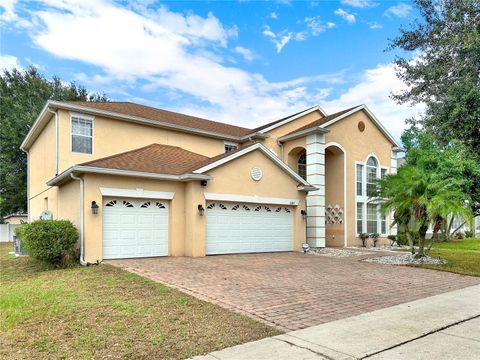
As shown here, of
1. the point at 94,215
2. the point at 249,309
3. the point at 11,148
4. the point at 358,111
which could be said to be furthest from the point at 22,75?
the point at 249,309

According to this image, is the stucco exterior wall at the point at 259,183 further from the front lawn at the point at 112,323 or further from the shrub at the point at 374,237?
the front lawn at the point at 112,323

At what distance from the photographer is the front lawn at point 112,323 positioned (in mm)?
4758

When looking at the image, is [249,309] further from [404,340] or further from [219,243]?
[219,243]

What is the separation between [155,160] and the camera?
48.9 ft

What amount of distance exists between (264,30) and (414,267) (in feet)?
33.9

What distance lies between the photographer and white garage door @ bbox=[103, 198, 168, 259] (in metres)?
12.6

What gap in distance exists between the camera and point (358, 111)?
20844 mm

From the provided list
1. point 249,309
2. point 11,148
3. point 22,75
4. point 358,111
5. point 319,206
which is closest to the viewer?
point 249,309

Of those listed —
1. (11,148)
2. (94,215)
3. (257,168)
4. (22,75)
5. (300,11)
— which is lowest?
(94,215)

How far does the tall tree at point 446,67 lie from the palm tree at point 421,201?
4178 mm

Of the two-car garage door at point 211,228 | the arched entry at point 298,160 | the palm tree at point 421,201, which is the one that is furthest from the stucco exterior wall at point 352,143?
the palm tree at point 421,201

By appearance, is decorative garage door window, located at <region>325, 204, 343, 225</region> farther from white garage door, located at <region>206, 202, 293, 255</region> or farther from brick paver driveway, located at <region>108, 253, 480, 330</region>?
brick paver driveway, located at <region>108, 253, 480, 330</region>

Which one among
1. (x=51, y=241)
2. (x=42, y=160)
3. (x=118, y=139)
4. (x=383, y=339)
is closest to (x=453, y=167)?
(x=118, y=139)

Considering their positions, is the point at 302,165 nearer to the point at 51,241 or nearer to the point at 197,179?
the point at 197,179
